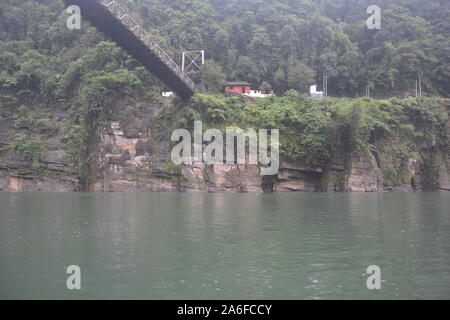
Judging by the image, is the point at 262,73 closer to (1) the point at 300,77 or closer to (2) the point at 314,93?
(1) the point at 300,77

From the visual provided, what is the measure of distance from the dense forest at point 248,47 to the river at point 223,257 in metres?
38.4

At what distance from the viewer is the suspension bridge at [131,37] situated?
98.0 ft

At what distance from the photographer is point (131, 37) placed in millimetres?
35062

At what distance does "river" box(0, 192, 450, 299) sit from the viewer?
9195mm

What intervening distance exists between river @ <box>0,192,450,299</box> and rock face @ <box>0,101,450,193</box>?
1006 inches

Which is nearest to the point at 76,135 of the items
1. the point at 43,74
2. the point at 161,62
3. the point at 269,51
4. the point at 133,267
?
the point at 43,74

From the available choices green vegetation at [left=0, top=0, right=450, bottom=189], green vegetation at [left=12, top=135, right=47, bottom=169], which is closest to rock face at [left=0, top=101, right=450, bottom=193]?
green vegetation at [left=12, top=135, right=47, bottom=169]

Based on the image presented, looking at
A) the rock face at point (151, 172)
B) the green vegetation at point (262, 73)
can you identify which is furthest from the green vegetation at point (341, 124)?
the rock face at point (151, 172)

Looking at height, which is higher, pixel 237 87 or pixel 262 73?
pixel 262 73

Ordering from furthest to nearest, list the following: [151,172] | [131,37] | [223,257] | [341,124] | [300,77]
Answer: [300,77], [341,124], [151,172], [131,37], [223,257]

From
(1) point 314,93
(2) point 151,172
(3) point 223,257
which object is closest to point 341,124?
(1) point 314,93

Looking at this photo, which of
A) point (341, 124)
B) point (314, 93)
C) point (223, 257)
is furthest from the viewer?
point (314, 93)

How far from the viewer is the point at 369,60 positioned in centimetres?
6500

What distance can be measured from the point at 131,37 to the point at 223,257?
1043 inches
